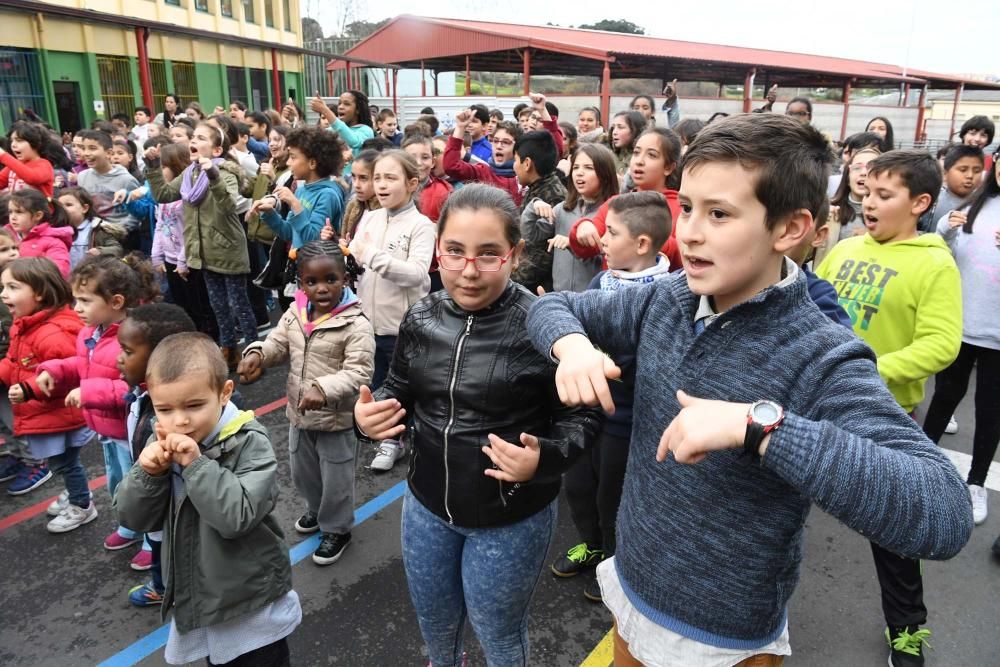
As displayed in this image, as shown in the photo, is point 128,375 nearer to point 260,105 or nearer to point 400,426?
point 400,426

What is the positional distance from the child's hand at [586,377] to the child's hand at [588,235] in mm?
2201

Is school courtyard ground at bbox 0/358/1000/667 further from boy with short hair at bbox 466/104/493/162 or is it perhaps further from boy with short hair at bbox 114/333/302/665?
boy with short hair at bbox 466/104/493/162

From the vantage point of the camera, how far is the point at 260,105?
27.2 meters

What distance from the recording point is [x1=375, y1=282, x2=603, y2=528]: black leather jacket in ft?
6.40

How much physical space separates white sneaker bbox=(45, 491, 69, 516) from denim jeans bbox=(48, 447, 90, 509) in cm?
4

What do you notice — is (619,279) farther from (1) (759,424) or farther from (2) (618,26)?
(2) (618,26)

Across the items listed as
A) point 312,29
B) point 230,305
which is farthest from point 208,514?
point 312,29

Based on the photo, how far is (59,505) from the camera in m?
3.68

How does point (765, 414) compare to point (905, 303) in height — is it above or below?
above

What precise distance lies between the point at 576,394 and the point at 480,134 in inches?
322

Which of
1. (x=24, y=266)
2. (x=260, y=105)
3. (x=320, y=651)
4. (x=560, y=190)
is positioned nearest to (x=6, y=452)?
(x=24, y=266)

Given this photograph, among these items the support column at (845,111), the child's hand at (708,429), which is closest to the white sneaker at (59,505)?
the child's hand at (708,429)

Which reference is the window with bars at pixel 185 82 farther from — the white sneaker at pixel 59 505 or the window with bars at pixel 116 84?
the white sneaker at pixel 59 505

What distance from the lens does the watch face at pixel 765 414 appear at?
103cm
